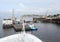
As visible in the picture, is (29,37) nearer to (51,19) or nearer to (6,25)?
(6,25)

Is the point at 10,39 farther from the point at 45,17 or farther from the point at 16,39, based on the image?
the point at 45,17

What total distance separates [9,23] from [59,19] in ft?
105

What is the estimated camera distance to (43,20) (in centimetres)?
7288

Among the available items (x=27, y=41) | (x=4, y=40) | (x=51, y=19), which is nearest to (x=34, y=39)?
(x=27, y=41)

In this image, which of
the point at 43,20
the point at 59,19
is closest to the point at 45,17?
the point at 43,20

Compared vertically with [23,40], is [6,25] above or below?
below

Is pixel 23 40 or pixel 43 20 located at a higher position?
pixel 23 40

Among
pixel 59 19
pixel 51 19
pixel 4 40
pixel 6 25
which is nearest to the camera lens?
pixel 4 40

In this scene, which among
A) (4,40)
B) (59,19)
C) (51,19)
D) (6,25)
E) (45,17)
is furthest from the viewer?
(45,17)

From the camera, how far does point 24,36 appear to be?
11.4 feet

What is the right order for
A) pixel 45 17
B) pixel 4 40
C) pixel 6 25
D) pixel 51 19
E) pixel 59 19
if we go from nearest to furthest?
pixel 4 40 < pixel 6 25 < pixel 59 19 < pixel 51 19 < pixel 45 17

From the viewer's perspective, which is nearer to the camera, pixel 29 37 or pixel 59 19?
pixel 29 37

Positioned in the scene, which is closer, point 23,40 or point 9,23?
point 23,40

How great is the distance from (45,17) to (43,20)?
5.82ft
